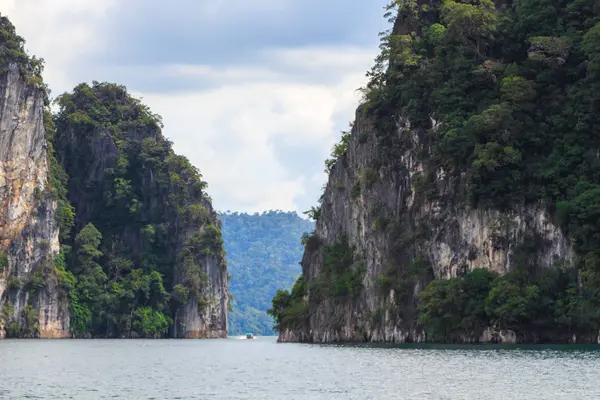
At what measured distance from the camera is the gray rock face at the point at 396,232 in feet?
295

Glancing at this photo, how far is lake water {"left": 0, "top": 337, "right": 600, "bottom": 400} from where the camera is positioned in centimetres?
4556

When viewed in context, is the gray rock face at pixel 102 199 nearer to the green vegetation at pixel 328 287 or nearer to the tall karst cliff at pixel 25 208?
the tall karst cliff at pixel 25 208

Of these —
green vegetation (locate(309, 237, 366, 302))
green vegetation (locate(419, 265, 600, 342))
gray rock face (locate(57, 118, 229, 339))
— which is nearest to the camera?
green vegetation (locate(419, 265, 600, 342))

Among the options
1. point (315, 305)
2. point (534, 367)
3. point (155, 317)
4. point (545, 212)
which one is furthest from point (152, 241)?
point (534, 367)

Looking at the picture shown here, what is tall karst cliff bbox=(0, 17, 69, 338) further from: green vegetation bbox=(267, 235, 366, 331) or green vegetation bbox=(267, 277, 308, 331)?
green vegetation bbox=(267, 277, 308, 331)

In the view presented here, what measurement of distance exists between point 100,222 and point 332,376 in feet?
413

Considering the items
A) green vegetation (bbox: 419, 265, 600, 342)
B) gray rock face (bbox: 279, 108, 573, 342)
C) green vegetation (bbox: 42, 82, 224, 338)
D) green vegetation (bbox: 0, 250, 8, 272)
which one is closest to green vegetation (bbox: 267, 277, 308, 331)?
gray rock face (bbox: 279, 108, 573, 342)

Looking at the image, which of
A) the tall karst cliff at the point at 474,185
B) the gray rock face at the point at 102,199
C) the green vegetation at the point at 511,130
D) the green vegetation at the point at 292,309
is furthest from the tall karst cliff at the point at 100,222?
the green vegetation at the point at 511,130

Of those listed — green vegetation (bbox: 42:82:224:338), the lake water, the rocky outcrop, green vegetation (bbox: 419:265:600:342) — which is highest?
green vegetation (bbox: 42:82:224:338)

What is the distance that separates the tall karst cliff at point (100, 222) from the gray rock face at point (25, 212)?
0.18m

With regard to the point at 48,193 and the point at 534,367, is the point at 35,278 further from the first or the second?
the point at 534,367

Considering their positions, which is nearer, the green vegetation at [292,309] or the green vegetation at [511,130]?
the green vegetation at [511,130]

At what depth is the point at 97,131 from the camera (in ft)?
577

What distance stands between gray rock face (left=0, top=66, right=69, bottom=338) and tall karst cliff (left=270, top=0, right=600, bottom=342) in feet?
148
